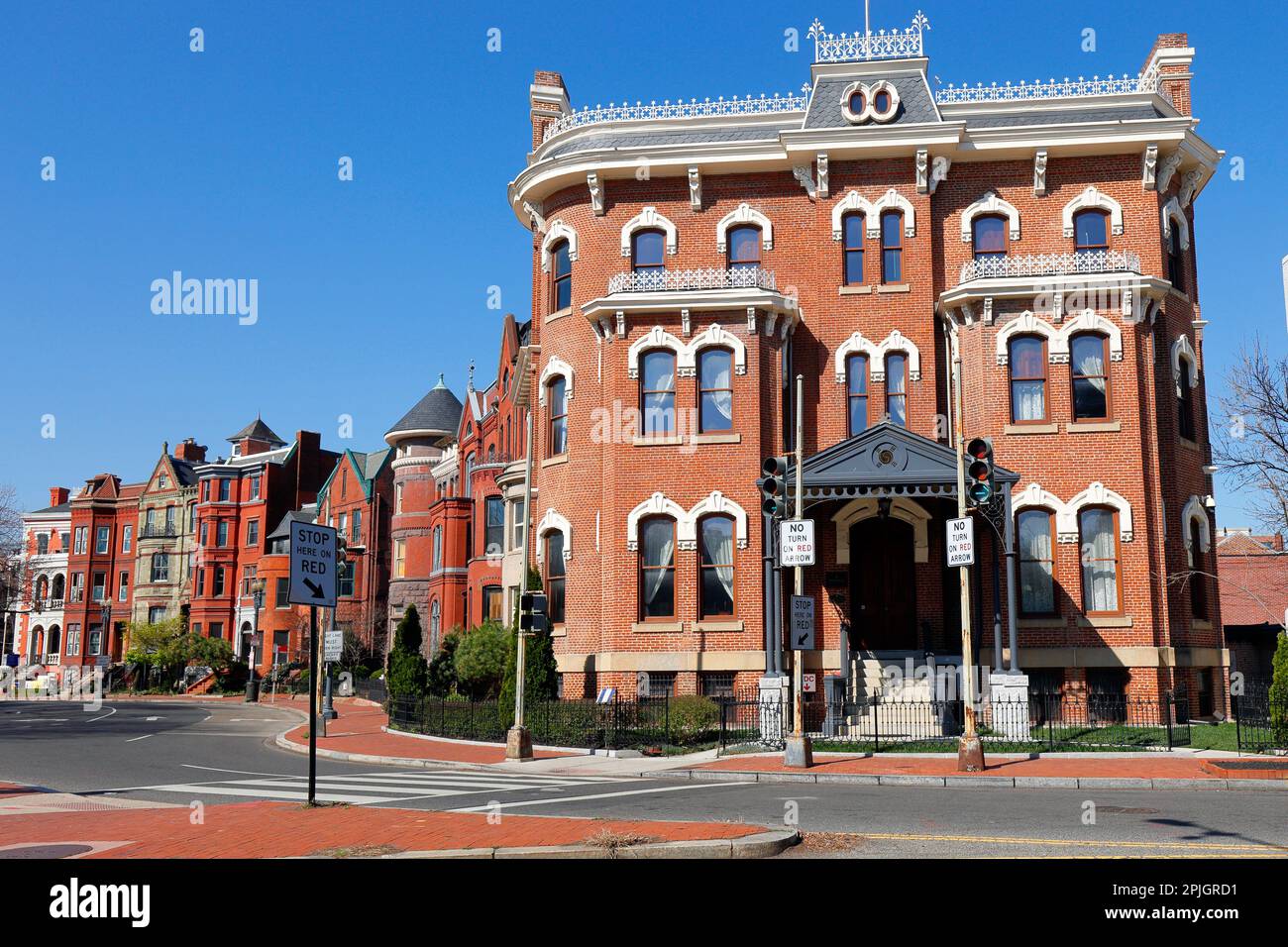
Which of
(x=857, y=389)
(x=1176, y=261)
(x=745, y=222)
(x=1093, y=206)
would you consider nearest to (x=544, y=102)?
(x=745, y=222)

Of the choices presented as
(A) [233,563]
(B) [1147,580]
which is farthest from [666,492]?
(A) [233,563]

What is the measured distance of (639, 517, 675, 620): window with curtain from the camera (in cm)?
2823

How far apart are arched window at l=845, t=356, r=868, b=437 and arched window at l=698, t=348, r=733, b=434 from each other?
3222 mm

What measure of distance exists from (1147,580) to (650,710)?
12.1 meters

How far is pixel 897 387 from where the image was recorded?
1153 inches

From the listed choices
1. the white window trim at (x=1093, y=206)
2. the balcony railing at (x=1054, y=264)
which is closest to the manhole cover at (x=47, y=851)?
the balcony railing at (x=1054, y=264)

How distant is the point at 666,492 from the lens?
1120 inches

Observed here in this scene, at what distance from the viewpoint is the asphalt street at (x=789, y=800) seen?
10.5 m

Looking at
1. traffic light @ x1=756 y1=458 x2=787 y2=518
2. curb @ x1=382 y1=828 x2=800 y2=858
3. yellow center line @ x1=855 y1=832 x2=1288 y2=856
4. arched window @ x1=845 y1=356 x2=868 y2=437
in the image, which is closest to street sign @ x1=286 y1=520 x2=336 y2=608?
curb @ x1=382 y1=828 x2=800 y2=858

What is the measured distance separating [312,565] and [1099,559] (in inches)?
804

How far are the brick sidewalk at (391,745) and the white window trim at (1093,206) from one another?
1866 cm

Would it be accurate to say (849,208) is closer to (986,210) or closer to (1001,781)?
(986,210)
